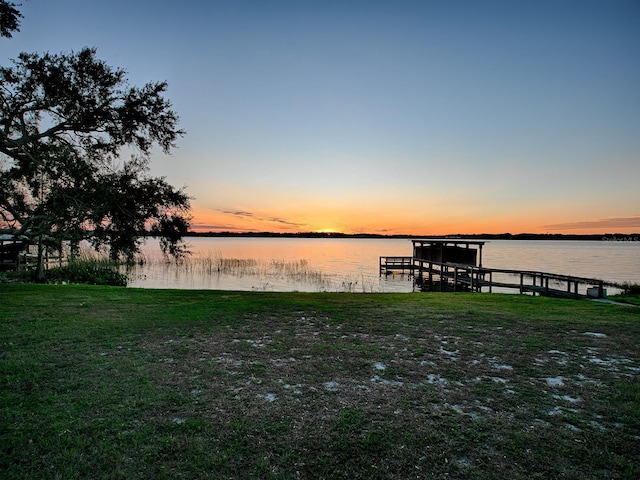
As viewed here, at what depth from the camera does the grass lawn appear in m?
3.21

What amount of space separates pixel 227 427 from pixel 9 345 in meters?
5.74

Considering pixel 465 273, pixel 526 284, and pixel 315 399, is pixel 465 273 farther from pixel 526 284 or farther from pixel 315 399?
pixel 315 399

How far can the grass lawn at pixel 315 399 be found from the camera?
3.21 m

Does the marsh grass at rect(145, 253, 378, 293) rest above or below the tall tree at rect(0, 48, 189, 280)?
below

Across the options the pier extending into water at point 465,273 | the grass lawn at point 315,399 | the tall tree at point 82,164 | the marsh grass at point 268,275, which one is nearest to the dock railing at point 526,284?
the pier extending into water at point 465,273

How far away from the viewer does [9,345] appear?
21.7ft

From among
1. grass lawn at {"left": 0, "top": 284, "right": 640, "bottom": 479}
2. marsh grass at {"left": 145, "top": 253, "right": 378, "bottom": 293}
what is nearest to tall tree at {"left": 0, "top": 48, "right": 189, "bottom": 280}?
grass lawn at {"left": 0, "top": 284, "right": 640, "bottom": 479}

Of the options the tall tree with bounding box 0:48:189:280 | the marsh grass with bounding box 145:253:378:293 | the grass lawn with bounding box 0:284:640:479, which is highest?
the tall tree with bounding box 0:48:189:280

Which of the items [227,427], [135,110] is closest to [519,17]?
[135,110]

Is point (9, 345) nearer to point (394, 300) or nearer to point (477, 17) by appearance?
point (394, 300)

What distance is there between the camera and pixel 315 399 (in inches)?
181

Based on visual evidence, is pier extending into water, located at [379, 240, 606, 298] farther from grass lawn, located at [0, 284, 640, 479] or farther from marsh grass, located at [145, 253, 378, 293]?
grass lawn, located at [0, 284, 640, 479]

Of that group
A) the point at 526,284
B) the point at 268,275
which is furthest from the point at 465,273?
the point at 268,275

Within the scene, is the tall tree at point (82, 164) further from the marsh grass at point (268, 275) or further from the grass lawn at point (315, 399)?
the marsh grass at point (268, 275)
